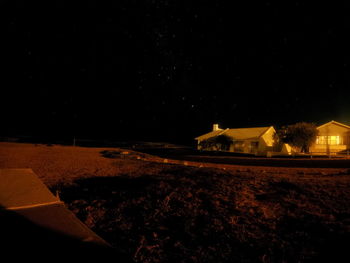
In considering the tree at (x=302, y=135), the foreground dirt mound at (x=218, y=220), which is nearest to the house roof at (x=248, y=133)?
the tree at (x=302, y=135)

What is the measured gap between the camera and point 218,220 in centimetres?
368

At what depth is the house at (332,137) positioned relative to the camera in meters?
26.7

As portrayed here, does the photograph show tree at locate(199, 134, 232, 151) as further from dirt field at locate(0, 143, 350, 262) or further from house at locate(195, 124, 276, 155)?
dirt field at locate(0, 143, 350, 262)

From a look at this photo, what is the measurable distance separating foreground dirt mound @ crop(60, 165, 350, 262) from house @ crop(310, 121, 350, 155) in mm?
26493

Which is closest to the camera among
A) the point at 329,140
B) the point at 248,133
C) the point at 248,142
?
the point at 329,140

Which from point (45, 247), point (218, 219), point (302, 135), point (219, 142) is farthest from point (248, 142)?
point (45, 247)

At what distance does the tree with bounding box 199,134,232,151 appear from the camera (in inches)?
1252

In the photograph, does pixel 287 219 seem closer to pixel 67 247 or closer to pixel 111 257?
pixel 111 257

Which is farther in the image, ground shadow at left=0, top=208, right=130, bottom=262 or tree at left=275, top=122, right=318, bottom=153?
tree at left=275, top=122, right=318, bottom=153

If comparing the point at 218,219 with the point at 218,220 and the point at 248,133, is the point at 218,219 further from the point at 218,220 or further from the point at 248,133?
the point at 248,133

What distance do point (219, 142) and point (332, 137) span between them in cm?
1634

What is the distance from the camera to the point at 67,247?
58.1 inches

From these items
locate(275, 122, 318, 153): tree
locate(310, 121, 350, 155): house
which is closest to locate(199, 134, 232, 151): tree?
locate(275, 122, 318, 153): tree

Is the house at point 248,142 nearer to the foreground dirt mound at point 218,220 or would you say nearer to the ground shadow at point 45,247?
the foreground dirt mound at point 218,220
